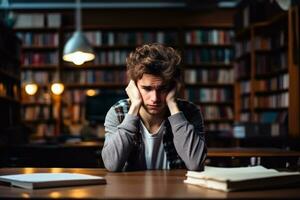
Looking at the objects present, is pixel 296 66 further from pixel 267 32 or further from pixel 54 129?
pixel 54 129

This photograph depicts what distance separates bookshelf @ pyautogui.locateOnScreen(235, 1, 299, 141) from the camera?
6039 mm

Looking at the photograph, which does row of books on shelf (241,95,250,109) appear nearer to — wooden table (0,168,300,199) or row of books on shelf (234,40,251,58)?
row of books on shelf (234,40,251,58)

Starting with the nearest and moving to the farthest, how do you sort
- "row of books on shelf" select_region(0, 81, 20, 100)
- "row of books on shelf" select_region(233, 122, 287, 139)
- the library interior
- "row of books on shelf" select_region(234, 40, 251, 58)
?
"row of books on shelf" select_region(0, 81, 20, 100) → "row of books on shelf" select_region(233, 122, 287, 139) → "row of books on shelf" select_region(234, 40, 251, 58) → the library interior

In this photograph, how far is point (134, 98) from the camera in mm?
2248

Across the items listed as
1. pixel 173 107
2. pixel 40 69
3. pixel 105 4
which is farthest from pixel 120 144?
pixel 105 4

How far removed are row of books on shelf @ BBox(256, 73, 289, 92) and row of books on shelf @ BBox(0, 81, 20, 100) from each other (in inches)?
Result: 134

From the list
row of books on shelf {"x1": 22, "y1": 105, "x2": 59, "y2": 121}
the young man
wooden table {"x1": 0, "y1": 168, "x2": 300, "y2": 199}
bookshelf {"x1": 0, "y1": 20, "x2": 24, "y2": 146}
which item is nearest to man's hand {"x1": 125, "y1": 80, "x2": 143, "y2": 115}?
the young man

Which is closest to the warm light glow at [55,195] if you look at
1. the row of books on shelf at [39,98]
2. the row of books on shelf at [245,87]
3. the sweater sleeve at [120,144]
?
the sweater sleeve at [120,144]

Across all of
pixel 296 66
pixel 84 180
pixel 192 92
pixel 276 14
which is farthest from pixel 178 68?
pixel 192 92

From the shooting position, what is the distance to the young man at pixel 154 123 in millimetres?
2092

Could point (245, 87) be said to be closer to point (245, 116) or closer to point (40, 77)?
point (245, 116)

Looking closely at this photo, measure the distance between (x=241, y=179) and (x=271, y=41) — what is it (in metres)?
6.04

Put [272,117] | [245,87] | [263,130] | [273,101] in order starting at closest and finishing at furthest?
1. [263,130]
2. [272,117]
3. [273,101]
4. [245,87]

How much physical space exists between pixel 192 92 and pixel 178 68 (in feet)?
20.8
